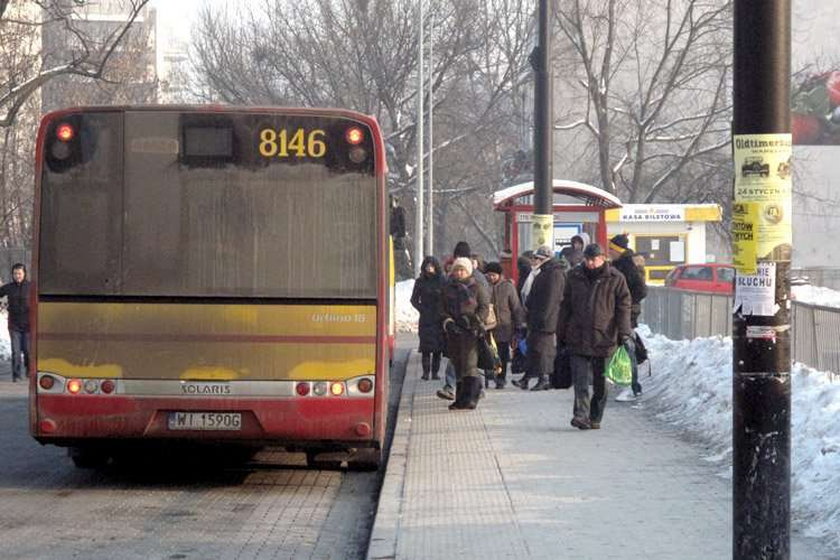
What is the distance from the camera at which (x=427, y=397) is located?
17891 mm

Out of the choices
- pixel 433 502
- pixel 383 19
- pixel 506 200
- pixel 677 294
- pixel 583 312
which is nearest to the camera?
pixel 433 502

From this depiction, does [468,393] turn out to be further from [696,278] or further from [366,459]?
[696,278]

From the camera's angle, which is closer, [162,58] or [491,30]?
[491,30]

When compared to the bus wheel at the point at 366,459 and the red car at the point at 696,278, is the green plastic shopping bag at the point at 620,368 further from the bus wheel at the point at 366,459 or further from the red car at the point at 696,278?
the red car at the point at 696,278

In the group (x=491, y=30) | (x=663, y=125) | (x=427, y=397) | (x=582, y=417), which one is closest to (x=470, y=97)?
(x=491, y=30)

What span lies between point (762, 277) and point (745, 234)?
0.64 ft

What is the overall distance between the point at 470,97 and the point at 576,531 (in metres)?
40.6

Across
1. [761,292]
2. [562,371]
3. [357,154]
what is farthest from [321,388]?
[761,292]

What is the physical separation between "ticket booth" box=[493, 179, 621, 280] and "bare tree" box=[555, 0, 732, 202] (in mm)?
21128

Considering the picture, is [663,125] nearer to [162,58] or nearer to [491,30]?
[491,30]

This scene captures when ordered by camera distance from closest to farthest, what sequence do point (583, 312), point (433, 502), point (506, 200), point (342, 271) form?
point (433, 502)
point (342, 271)
point (583, 312)
point (506, 200)

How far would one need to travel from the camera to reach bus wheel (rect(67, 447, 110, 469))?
12.0 meters

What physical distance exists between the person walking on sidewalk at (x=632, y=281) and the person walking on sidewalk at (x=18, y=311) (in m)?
9.30

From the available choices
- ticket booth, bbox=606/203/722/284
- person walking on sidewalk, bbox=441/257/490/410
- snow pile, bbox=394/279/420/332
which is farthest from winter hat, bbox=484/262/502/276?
ticket booth, bbox=606/203/722/284
